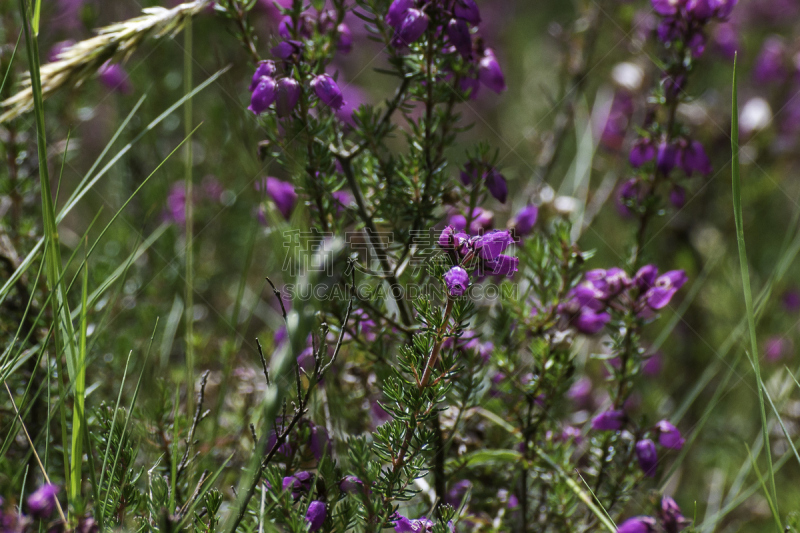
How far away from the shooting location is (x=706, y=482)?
230 cm

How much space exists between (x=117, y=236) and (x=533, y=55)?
2928mm

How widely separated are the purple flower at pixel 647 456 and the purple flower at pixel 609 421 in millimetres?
62

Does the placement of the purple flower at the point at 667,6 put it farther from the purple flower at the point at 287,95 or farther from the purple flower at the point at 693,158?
the purple flower at the point at 287,95

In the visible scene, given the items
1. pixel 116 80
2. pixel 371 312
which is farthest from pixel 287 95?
pixel 116 80

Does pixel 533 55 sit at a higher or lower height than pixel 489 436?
higher

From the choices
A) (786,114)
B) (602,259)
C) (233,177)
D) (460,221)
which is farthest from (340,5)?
(786,114)

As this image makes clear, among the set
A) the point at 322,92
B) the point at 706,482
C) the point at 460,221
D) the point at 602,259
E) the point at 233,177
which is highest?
the point at 322,92

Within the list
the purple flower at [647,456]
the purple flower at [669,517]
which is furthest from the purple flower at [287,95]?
the purple flower at [669,517]

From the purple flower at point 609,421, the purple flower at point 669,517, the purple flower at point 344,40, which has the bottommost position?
the purple flower at point 669,517

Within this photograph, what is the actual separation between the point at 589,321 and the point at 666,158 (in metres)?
0.45

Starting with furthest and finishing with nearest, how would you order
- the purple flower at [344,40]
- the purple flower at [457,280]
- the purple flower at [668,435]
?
the purple flower at [344,40], the purple flower at [668,435], the purple flower at [457,280]

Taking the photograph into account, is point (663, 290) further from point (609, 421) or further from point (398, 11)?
point (398, 11)

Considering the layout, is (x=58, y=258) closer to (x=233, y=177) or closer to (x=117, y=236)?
(x=117, y=236)

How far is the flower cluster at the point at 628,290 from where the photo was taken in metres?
1.40
